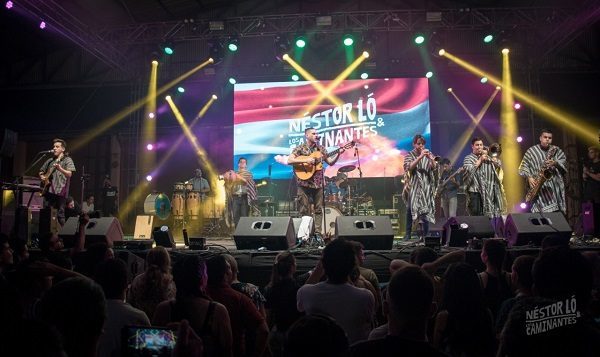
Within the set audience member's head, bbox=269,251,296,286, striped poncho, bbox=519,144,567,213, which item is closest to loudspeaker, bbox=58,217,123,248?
audience member's head, bbox=269,251,296,286

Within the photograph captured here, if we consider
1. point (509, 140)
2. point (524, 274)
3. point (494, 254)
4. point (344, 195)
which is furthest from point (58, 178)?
point (509, 140)

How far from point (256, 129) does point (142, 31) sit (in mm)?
4425

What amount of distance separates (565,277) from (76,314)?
2.12 meters

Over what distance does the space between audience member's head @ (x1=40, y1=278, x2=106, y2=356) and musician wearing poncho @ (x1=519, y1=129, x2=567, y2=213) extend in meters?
8.56

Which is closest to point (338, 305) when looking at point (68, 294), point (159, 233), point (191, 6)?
point (68, 294)

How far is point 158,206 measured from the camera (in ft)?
49.0

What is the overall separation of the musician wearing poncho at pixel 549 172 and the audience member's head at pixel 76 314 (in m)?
8.56

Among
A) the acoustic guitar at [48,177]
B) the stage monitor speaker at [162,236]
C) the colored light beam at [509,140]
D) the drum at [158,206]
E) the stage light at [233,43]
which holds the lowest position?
the stage monitor speaker at [162,236]

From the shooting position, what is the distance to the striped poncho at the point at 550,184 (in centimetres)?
863

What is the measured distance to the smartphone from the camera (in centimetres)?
188

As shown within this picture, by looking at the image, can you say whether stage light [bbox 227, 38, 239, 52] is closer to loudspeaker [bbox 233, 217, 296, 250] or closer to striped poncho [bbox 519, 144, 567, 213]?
loudspeaker [bbox 233, 217, 296, 250]

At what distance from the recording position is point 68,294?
6.14 ft

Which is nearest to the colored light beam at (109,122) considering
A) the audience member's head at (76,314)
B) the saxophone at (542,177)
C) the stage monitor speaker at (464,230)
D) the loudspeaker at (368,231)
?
the loudspeaker at (368,231)

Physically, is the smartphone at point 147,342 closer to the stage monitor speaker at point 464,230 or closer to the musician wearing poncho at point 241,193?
the stage monitor speaker at point 464,230
